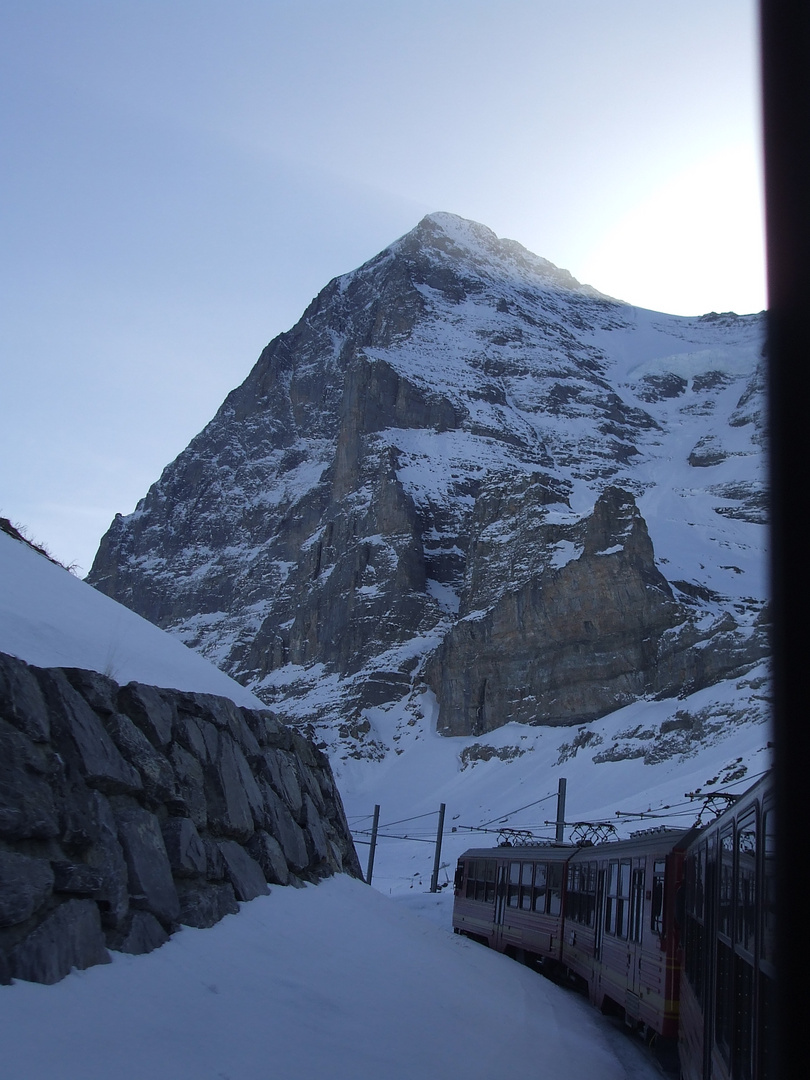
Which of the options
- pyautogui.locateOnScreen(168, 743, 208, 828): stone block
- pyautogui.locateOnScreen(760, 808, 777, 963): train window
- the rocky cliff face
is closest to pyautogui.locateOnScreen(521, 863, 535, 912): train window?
pyautogui.locateOnScreen(168, 743, 208, 828): stone block

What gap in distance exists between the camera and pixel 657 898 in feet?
40.0

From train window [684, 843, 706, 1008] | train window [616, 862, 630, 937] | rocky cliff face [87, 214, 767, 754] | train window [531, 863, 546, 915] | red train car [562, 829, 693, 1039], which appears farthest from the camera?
rocky cliff face [87, 214, 767, 754]

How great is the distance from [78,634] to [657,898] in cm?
779

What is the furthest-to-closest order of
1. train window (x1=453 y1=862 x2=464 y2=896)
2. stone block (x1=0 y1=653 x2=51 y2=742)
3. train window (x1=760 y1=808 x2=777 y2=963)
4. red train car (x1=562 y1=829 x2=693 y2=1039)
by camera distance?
train window (x1=453 y1=862 x2=464 y2=896), red train car (x1=562 y1=829 x2=693 y2=1039), stone block (x1=0 y1=653 x2=51 y2=742), train window (x1=760 y1=808 x2=777 y2=963)

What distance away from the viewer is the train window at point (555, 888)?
18422 mm

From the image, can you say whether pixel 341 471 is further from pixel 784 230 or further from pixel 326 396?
pixel 784 230

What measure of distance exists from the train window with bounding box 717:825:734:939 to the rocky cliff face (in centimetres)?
6490

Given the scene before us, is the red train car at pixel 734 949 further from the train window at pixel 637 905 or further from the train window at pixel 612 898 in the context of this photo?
the train window at pixel 612 898

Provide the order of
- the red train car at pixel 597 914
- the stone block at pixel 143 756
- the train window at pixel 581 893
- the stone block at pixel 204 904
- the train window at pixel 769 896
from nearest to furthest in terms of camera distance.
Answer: the train window at pixel 769 896, the stone block at pixel 204 904, the stone block at pixel 143 756, the red train car at pixel 597 914, the train window at pixel 581 893

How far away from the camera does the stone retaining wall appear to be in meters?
6.62

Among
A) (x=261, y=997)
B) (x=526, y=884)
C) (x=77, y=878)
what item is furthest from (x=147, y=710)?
(x=526, y=884)

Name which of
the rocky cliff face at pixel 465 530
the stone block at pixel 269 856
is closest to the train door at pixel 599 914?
the stone block at pixel 269 856

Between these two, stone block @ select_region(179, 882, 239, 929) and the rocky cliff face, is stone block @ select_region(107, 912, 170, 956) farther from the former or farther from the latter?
the rocky cliff face

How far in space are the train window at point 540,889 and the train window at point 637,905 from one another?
6.00 m
